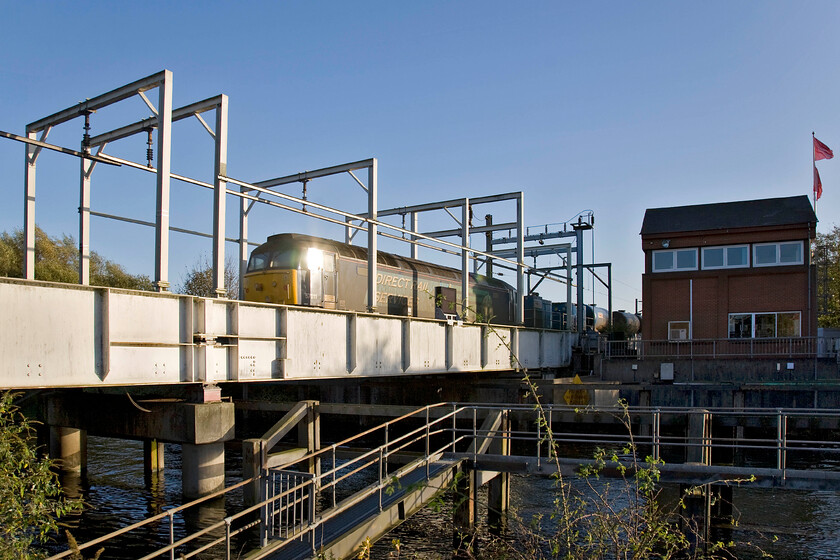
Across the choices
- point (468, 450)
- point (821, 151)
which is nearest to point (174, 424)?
point (468, 450)

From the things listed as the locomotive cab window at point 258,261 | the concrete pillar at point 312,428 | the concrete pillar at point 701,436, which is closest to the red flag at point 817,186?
the concrete pillar at point 701,436

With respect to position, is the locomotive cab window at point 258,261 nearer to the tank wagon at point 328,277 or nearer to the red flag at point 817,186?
the tank wagon at point 328,277

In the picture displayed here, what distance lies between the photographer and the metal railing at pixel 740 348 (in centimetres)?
2891

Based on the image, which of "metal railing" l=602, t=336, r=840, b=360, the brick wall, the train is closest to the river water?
the train

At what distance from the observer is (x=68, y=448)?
19.0 metres

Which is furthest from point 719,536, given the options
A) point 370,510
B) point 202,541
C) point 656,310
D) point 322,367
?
point 656,310

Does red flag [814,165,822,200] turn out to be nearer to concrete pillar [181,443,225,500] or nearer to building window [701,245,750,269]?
building window [701,245,750,269]

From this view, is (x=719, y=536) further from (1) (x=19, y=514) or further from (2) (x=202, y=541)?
(1) (x=19, y=514)

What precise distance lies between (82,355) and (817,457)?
23.4 m

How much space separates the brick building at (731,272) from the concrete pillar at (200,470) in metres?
23.4

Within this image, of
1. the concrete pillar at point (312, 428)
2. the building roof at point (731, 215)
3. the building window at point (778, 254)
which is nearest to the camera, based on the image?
the concrete pillar at point (312, 428)

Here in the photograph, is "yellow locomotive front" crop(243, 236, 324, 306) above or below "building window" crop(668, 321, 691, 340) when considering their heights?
above

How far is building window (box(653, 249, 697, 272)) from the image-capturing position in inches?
1250

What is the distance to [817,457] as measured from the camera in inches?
926
